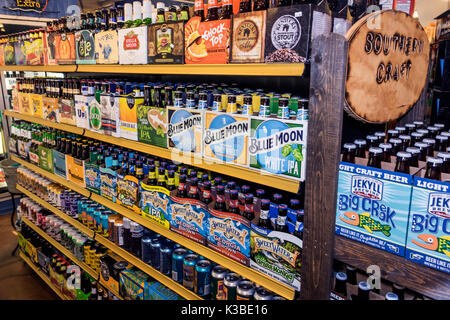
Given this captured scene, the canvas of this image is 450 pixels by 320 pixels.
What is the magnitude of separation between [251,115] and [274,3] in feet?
1.65

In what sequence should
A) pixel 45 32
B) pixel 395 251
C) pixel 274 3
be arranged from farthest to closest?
pixel 45 32, pixel 274 3, pixel 395 251

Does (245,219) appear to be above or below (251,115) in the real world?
below

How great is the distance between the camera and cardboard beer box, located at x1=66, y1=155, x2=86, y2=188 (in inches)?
112

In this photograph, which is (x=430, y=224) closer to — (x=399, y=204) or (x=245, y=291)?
(x=399, y=204)

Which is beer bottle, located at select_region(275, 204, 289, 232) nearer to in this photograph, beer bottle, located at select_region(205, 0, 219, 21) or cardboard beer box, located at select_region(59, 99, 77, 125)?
beer bottle, located at select_region(205, 0, 219, 21)

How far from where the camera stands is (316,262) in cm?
136

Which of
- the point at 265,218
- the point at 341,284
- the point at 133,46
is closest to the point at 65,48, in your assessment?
the point at 133,46

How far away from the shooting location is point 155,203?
7.22ft

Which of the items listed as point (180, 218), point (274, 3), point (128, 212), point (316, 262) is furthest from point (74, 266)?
point (274, 3)

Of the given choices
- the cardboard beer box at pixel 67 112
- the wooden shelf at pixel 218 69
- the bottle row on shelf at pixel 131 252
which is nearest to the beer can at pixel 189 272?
the bottle row on shelf at pixel 131 252

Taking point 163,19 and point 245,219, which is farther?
point 163,19

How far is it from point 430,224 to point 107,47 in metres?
2.17

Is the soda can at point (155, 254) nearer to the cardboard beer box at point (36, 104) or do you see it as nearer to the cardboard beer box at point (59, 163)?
the cardboard beer box at point (59, 163)
